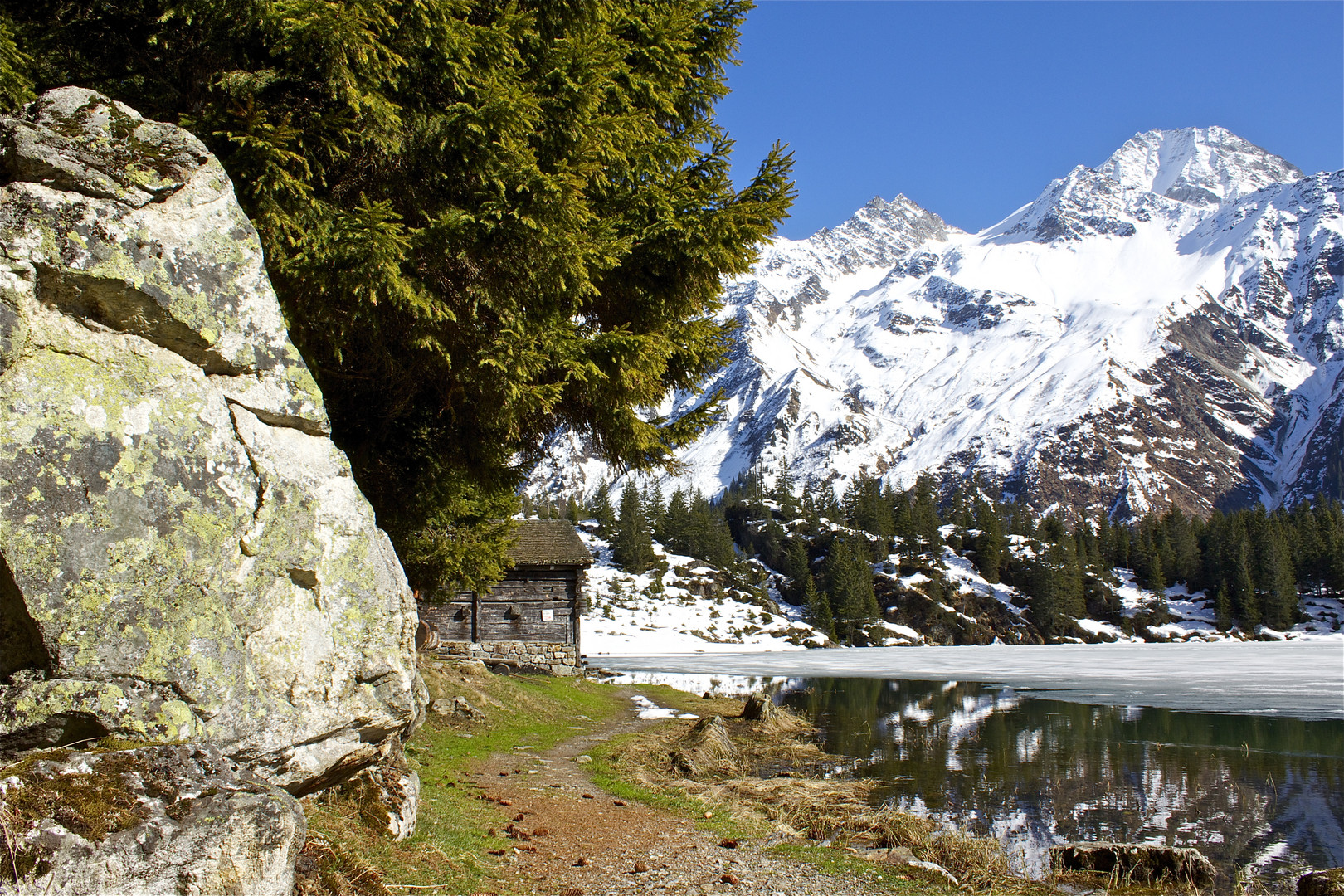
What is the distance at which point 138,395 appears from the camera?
4.77 m

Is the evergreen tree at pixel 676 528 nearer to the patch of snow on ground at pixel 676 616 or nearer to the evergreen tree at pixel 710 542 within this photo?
the evergreen tree at pixel 710 542

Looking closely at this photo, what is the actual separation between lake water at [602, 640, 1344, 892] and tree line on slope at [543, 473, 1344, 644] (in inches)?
2869

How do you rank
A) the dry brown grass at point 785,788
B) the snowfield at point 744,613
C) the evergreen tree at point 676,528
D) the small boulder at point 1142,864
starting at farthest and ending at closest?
the evergreen tree at point 676,528, the snowfield at point 744,613, the dry brown grass at point 785,788, the small boulder at point 1142,864

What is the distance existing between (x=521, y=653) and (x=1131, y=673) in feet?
100

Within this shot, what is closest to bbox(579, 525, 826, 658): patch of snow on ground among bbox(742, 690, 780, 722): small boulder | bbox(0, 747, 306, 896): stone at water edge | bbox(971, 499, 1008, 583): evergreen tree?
bbox(971, 499, 1008, 583): evergreen tree

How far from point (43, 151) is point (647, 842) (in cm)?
781

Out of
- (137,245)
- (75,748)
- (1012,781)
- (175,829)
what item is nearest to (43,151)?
(137,245)

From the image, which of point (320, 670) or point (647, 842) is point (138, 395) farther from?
point (647, 842)

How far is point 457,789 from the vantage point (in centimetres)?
1005

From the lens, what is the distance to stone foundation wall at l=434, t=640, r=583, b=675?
1300 inches

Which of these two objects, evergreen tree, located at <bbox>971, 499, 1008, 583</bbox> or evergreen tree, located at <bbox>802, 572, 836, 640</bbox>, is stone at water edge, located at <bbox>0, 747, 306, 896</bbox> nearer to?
evergreen tree, located at <bbox>802, 572, 836, 640</bbox>

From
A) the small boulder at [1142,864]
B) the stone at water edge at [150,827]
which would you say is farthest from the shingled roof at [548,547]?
the stone at water edge at [150,827]

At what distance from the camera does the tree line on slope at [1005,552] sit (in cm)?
10950

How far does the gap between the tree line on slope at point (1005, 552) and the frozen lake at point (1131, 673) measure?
4450 centimetres
